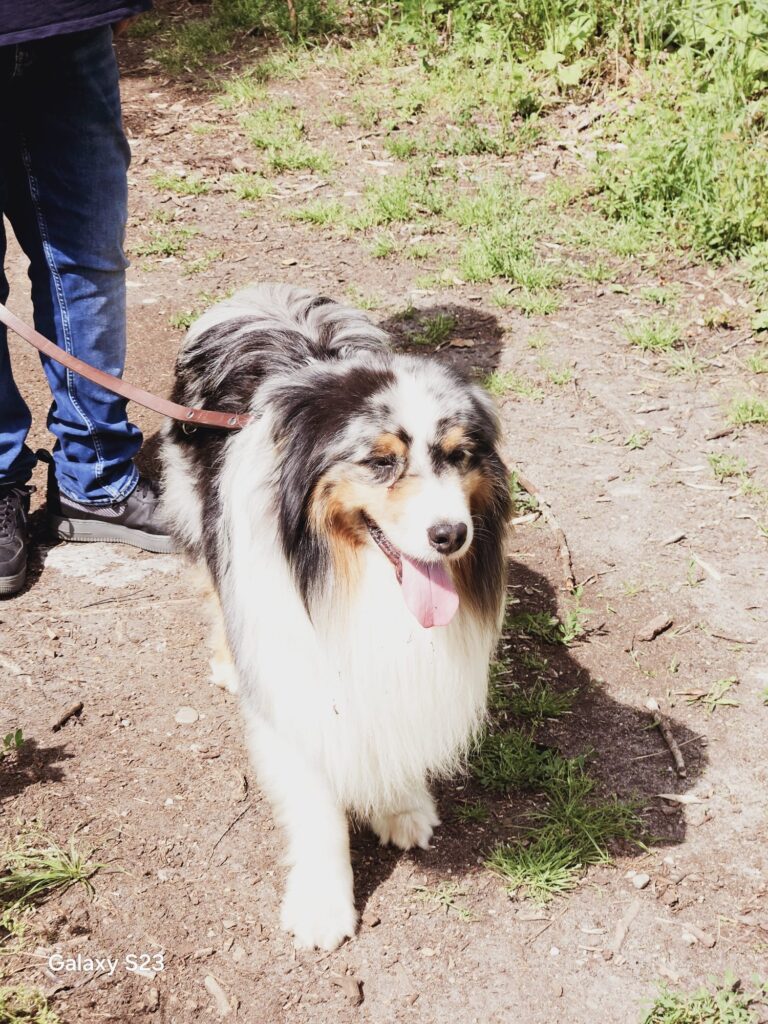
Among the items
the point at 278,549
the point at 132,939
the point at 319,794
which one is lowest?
the point at 132,939

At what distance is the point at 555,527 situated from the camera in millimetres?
3732

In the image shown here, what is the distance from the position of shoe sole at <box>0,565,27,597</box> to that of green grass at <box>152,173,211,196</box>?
3.55m

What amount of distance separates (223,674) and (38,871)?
83 centimetres

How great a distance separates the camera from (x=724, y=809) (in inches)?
108

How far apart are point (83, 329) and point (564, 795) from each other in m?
2.15

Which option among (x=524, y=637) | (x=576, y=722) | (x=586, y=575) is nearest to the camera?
(x=576, y=722)

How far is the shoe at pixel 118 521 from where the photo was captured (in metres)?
3.63

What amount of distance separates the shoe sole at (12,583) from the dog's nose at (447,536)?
1964mm

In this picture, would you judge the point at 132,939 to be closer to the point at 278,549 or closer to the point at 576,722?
the point at 278,549

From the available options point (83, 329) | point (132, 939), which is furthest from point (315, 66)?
point (132, 939)

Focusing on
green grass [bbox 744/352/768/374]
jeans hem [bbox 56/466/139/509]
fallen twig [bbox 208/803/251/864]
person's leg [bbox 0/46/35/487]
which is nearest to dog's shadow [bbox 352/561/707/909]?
fallen twig [bbox 208/803/251/864]

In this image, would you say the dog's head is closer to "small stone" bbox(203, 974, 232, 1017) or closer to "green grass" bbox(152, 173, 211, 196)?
"small stone" bbox(203, 974, 232, 1017)

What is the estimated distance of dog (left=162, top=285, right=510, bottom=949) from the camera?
209 centimetres

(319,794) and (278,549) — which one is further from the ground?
(278,549)
